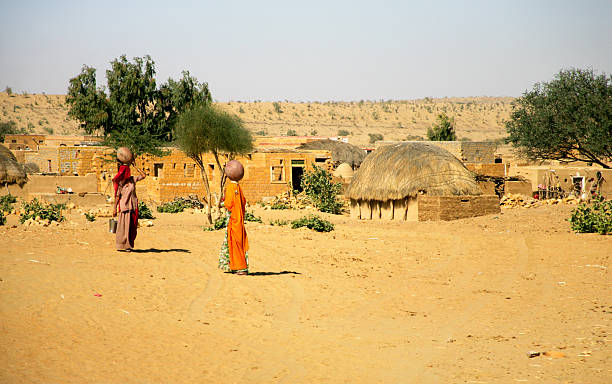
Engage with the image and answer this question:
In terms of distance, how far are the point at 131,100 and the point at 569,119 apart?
26391mm

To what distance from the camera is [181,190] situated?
97.5 feet

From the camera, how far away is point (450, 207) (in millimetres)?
19797

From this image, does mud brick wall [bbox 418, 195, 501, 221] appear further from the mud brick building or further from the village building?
the mud brick building

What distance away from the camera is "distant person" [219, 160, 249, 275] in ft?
31.3

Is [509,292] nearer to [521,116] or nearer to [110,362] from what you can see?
[110,362]

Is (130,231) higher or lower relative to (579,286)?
higher

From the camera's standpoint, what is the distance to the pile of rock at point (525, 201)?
75.4 ft

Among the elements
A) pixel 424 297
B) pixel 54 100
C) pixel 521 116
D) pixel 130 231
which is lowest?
pixel 424 297

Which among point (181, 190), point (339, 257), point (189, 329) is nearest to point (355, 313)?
point (189, 329)

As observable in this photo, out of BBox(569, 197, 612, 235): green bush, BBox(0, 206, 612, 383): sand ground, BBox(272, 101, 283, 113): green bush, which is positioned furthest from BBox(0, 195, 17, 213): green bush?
BBox(272, 101, 283, 113): green bush

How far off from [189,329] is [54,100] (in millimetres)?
81746

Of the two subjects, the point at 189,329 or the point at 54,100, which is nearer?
the point at 189,329

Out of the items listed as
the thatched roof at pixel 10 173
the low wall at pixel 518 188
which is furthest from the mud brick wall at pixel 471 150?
the thatched roof at pixel 10 173

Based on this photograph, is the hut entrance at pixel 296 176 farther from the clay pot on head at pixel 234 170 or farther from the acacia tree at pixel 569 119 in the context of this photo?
the clay pot on head at pixel 234 170
